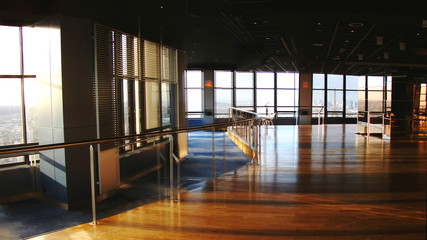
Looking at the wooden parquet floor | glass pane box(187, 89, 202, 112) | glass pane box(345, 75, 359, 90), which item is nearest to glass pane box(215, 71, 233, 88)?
glass pane box(187, 89, 202, 112)

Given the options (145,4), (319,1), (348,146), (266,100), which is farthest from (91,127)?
(266,100)

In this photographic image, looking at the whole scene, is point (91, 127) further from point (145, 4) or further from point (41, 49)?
point (145, 4)

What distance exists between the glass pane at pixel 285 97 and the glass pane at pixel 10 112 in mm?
15097

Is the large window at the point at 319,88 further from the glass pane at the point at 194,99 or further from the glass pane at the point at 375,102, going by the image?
the glass pane at the point at 375,102

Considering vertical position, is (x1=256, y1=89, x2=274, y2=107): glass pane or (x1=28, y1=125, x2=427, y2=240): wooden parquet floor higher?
(x1=256, y1=89, x2=274, y2=107): glass pane

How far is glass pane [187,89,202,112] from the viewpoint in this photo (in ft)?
59.4

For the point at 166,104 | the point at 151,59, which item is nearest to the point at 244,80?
the point at 166,104

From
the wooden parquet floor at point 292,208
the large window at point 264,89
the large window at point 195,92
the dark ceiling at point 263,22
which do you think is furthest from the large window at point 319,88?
the wooden parquet floor at point 292,208

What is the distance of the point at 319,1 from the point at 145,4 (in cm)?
349

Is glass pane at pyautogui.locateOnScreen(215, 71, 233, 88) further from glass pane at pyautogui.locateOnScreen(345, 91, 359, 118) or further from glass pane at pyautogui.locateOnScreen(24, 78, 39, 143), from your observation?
glass pane at pyautogui.locateOnScreen(24, 78, 39, 143)

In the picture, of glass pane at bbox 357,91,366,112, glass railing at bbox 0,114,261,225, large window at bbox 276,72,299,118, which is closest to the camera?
glass railing at bbox 0,114,261,225

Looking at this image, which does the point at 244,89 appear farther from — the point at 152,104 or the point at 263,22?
the point at 263,22

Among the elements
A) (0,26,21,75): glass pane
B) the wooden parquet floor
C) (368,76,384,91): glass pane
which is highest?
(0,26,21,75): glass pane

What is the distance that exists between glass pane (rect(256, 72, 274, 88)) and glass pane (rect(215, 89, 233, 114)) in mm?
1999
